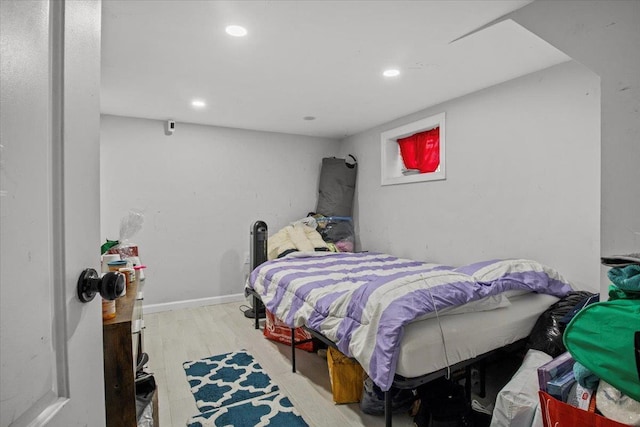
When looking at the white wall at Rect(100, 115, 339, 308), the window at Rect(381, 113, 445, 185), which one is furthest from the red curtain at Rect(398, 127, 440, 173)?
the white wall at Rect(100, 115, 339, 308)

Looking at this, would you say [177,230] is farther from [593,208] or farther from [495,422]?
[593,208]

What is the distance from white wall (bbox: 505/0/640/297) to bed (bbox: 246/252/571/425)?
60cm

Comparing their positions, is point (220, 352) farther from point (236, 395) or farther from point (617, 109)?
point (617, 109)

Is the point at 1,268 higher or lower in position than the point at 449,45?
lower

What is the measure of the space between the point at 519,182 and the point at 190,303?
374 cm

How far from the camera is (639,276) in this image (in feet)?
3.59

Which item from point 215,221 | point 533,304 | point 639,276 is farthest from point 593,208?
point 215,221

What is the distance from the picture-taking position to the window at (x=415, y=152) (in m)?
3.34

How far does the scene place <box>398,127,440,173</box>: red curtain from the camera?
3.53m

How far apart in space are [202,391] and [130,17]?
91.0 inches

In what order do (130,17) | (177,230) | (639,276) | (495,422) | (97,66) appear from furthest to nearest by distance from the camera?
(177,230), (130,17), (495,422), (639,276), (97,66)

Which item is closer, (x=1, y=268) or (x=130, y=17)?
(x=1, y=268)

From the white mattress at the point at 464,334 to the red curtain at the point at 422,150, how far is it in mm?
1880

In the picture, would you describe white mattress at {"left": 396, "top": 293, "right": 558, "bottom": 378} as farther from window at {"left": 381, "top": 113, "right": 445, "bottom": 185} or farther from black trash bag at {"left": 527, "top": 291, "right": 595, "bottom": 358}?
window at {"left": 381, "top": 113, "right": 445, "bottom": 185}
